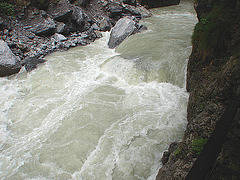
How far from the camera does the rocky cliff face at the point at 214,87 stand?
216 cm

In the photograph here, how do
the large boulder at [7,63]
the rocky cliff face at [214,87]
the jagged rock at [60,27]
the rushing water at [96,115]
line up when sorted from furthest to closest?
the jagged rock at [60,27], the large boulder at [7,63], the rushing water at [96,115], the rocky cliff face at [214,87]

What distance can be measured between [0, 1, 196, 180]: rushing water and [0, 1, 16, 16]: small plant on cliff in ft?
20.0

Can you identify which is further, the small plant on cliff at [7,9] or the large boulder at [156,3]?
the large boulder at [156,3]

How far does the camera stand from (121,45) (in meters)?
10.4

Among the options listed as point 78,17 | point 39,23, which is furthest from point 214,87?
point 78,17

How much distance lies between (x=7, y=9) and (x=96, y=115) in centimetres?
1162

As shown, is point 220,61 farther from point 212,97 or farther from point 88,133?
→ point 88,133

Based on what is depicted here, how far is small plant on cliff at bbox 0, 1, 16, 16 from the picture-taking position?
11367 millimetres

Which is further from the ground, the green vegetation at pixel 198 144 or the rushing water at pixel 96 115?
the green vegetation at pixel 198 144

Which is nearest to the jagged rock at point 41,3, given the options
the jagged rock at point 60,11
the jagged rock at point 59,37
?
the jagged rock at point 60,11

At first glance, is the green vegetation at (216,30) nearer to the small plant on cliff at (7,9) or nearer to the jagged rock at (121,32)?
the jagged rock at (121,32)

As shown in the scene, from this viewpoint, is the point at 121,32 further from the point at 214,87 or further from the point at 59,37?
the point at 214,87

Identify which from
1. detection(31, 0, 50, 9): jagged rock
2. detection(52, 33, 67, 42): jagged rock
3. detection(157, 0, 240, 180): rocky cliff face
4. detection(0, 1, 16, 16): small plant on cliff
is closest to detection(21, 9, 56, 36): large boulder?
detection(52, 33, 67, 42): jagged rock

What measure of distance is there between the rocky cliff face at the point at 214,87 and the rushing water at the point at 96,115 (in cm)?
108
